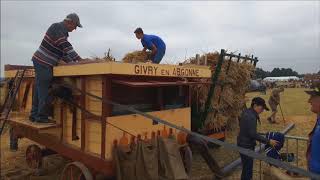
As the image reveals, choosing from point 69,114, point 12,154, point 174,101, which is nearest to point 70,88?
point 69,114

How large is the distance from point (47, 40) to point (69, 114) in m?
1.26

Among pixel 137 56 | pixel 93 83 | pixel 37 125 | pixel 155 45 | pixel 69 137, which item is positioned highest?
pixel 155 45

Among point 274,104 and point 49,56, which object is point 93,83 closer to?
point 49,56

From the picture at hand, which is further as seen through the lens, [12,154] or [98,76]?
[12,154]

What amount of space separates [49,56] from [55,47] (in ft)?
0.63

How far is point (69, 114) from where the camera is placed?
577 cm

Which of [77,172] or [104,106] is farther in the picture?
[77,172]

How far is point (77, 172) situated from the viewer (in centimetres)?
539

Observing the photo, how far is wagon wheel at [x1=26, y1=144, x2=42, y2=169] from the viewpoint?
722 cm

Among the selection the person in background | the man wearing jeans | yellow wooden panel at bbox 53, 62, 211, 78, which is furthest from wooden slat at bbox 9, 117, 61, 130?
the person in background

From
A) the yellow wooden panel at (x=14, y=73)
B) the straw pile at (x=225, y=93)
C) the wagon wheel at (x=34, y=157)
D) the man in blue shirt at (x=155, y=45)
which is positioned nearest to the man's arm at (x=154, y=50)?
the man in blue shirt at (x=155, y=45)

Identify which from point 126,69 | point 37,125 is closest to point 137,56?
point 37,125

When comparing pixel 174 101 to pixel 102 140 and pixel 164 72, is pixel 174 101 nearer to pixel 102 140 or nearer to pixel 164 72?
pixel 164 72

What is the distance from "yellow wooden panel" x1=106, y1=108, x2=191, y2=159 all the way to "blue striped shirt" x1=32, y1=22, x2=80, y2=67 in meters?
1.44
